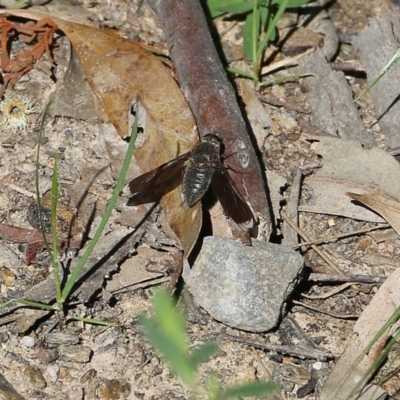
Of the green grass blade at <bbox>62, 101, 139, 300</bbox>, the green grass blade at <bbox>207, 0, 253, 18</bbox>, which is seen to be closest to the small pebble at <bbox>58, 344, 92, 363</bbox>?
the green grass blade at <bbox>62, 101, 139, 300</bbox>

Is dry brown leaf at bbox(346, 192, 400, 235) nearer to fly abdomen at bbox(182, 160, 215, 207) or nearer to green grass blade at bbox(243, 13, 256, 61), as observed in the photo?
fly abdomen at bbox(182, 160, 215, 207)

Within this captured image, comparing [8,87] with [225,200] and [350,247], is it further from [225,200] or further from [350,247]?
[350,247]

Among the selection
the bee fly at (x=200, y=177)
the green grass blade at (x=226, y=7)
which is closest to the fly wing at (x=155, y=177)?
the bee fly at (x=200, y=177)

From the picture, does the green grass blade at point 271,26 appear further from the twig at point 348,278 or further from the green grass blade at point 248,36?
the twig at point 348,278

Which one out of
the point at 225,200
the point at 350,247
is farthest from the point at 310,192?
the point at 225,200

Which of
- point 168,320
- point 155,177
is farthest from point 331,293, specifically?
point 168,320

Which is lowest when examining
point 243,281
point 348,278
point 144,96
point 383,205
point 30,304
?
point 30,304

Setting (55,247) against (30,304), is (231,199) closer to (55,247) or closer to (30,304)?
(55,247)
